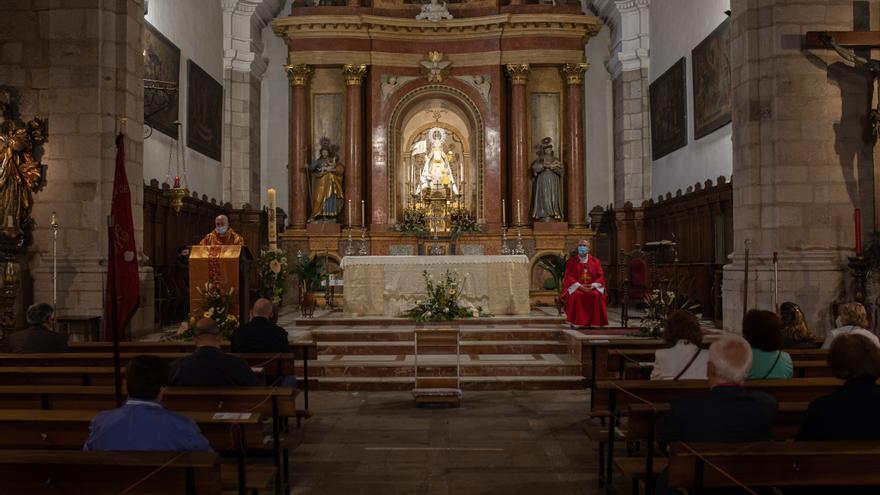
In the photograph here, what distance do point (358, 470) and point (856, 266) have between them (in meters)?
7.04

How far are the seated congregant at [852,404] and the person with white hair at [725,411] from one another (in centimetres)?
20

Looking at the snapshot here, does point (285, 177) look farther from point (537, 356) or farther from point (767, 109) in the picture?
point (767, 109)

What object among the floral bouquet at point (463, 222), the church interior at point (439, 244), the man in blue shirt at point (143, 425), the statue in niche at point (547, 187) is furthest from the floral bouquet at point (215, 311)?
the statue in niche at point (547, 187)

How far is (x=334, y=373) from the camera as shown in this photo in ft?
31.8

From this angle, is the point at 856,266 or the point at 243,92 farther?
the point at 243,92

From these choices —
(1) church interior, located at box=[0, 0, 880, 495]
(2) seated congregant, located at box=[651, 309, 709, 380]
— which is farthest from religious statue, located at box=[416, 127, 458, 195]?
(2) seated congregant, located at box=[651, 309, 709, 380]

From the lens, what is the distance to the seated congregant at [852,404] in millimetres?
3404

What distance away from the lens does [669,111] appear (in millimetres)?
17844

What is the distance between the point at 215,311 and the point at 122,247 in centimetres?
518

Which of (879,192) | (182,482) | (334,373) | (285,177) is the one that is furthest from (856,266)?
(285,177)

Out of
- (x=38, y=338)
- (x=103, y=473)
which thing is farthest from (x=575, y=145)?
(x=103, y=473)

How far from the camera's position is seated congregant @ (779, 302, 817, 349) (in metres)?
6.88

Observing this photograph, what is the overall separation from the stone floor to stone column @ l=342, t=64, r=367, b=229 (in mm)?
10463

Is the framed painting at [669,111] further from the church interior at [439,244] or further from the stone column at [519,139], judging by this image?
the stone column at [519,139]
